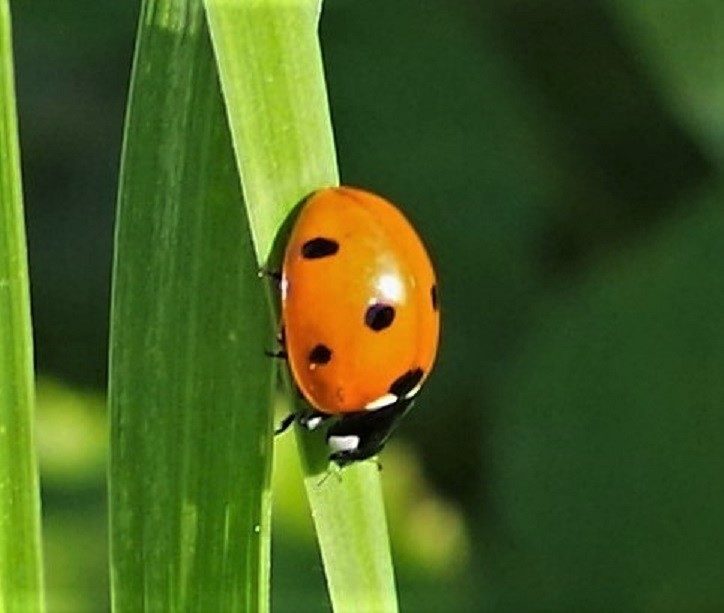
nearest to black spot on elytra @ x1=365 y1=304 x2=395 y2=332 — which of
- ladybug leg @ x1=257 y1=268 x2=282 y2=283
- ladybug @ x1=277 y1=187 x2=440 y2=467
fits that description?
ladybug @ x1=277 y1=187 x2=440 y2=467

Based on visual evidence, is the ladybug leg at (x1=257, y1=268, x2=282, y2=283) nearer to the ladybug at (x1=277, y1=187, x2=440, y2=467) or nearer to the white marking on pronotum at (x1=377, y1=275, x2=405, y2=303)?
the ladybug at (x1=277, y1=187, x2=440, y2=467)

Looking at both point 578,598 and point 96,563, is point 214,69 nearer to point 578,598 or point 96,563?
point 96,563

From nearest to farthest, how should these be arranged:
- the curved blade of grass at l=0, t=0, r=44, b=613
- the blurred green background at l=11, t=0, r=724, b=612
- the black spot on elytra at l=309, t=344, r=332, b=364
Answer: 1. the curved blade of grass at l=0, t=0, r=44, b=613
2. the black spot on elytra at l=309, t=344, r=332, b=364
3. the blurred green background at l=11, t=0, r=724, b=612

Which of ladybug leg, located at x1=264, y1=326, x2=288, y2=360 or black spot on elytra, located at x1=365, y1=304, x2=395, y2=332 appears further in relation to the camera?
black spot on elytra, located at x1=365, y1=304, x2=395, y2=332

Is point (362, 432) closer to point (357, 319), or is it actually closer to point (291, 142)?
point (357, 319)

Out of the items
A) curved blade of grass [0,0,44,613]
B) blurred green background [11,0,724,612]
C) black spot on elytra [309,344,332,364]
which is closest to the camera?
curved blade of grass [0,0,44,613]

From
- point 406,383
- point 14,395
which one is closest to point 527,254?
point 406,383
